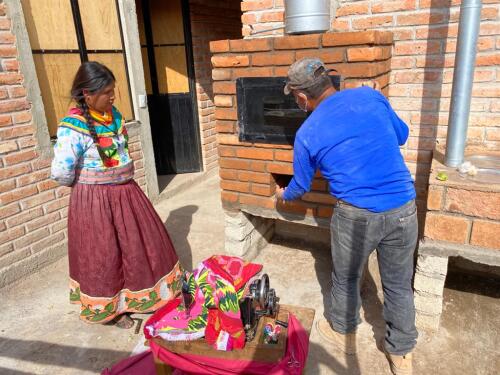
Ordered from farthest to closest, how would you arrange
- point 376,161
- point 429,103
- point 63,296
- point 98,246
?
point 63,296
point 429,103
point 98,246
point 376,161

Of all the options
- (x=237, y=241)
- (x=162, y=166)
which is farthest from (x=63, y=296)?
(x=162, y=166)

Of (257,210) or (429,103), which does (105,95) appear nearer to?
(257,210)

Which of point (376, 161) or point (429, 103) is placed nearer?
point (376, 161)

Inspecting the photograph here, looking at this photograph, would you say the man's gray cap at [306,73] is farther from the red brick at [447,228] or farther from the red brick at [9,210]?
the red brick at [9,210]

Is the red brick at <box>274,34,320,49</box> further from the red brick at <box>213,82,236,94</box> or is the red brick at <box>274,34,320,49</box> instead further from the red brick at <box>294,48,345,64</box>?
the red brick at <box>213,82,236,94</box>

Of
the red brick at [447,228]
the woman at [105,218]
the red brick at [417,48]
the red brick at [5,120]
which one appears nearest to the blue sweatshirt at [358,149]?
the red brick at [447,228]

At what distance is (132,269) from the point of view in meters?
2.94

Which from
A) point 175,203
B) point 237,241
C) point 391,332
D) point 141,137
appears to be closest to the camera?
point 391,332

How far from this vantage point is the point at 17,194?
12.1 ft

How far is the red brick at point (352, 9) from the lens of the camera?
10.2 ft

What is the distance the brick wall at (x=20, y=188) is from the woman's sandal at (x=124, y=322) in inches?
55.0

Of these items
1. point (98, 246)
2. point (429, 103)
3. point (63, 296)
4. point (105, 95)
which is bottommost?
point (63, 296)

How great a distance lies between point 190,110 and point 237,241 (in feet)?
11.0

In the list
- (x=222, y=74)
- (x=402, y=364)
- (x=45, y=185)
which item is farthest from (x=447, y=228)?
(x=45, y=185)
